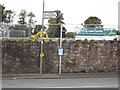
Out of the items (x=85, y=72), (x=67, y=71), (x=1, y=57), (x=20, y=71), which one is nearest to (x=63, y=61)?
(x=67, y=71)

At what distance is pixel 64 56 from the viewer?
48.6ft

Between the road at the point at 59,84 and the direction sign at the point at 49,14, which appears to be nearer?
the road at the point at 59,84

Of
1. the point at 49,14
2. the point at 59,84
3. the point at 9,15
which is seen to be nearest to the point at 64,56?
the point at 49,14

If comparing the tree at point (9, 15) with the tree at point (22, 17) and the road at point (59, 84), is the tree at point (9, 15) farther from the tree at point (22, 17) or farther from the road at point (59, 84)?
the road at point (59, 84)

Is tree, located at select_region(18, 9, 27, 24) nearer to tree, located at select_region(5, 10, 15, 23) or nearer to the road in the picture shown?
tree, located at select_region(5, 10, 15, 23)

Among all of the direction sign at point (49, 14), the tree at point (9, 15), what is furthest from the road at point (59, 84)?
the tree at point (9, 15)

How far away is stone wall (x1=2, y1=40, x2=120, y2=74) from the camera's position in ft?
47.9

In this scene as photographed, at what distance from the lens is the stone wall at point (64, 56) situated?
14.6 metres

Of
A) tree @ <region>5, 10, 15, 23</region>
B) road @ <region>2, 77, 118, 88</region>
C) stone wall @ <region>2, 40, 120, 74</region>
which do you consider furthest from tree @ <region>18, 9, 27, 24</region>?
road @ <region>2, 77, 118, 88</region>

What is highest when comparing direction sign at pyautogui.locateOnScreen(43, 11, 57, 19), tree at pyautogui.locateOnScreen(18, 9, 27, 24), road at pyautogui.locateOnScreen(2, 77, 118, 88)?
tree at pyautogui.locateOnScreen(18, 9, 27, 24)

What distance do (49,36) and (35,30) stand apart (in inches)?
48.6

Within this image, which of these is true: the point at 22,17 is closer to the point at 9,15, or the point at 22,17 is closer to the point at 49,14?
the point at 9,15

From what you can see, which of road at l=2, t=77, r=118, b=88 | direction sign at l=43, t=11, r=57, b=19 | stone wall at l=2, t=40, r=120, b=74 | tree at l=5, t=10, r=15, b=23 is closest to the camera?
road at l=2, t=77, r=118, b=88

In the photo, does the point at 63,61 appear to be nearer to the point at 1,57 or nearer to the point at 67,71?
the point at 67,71
